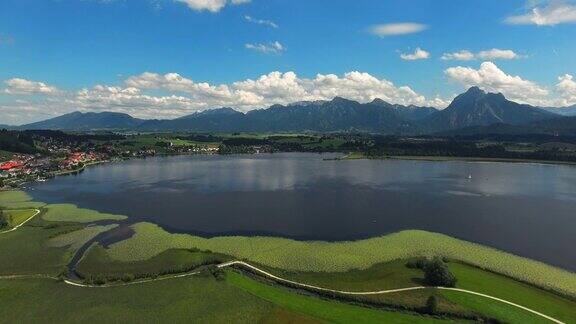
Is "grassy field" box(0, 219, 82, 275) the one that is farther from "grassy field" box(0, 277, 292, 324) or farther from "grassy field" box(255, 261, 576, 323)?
"grassy field" box(255, 261, 576, 323)

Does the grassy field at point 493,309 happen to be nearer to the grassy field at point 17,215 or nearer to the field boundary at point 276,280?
the field boundary at point 276,280

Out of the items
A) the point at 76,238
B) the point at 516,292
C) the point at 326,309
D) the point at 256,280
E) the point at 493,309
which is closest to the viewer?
the point at 493,309

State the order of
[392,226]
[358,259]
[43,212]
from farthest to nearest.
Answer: [43,212] < [392,226] < [358,259]

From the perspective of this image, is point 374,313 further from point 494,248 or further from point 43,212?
point 43,212

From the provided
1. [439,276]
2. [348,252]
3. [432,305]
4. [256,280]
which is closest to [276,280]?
[256,280]

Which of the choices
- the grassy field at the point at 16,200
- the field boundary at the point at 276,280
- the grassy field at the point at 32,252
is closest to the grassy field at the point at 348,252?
the field boundary at the point at 276,280

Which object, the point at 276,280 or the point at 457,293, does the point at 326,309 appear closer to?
the point at 276,280

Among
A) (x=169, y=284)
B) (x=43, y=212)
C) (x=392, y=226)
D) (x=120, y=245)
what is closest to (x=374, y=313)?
(x=169, y=284)
